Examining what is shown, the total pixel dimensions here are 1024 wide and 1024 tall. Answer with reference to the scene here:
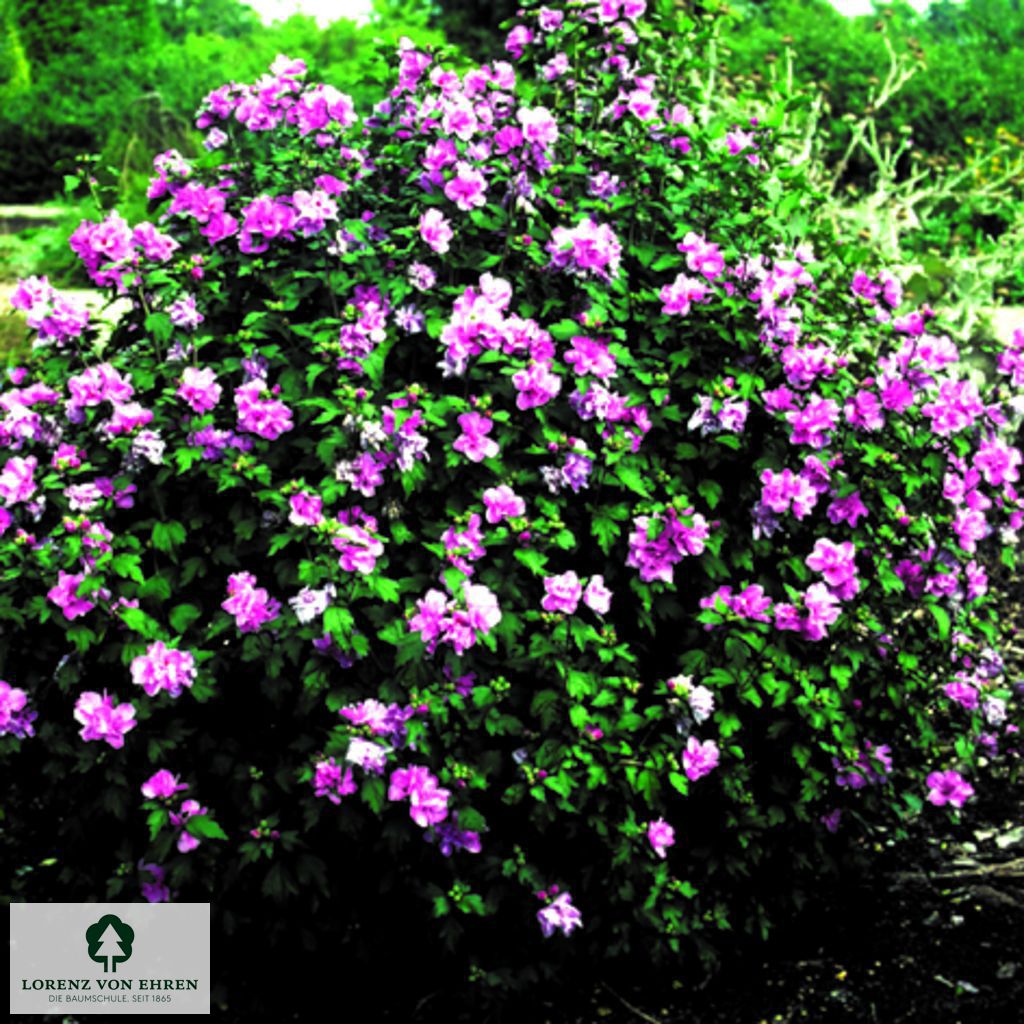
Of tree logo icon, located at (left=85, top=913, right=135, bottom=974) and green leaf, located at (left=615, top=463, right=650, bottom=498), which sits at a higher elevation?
green leaf, located at (left=615, top=463, right=650, bottom=498)

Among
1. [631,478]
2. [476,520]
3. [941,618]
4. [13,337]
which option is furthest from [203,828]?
[13,337]

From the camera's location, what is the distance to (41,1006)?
9.71 ft

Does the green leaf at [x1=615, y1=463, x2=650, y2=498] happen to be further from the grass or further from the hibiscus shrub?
the grass

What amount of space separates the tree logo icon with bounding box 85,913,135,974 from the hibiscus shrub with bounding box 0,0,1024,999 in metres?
0.08

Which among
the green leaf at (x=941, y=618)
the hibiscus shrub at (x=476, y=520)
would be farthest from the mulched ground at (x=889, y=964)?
the green leaf at (x=941, y=618)

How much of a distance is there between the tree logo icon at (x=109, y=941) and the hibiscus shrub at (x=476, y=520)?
8 centimetres

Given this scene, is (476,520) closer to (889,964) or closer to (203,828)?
(203,828)

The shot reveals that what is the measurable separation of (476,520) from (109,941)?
1340mm

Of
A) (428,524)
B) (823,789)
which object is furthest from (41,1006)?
(823,789)

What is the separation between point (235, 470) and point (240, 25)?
2887 cm

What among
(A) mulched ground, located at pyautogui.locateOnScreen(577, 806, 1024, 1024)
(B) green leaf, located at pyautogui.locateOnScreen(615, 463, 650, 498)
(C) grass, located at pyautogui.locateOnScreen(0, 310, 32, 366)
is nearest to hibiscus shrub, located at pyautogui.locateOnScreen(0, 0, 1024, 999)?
(B) green leaf, located at pyautogui.locateOnScreen(615, 463, 650, 498)

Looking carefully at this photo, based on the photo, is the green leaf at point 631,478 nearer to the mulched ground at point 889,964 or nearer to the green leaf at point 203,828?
the green leaf at point 203,828

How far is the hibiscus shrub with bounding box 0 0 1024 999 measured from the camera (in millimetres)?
2600

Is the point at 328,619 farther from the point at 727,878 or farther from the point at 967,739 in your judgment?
the point at 967,739
